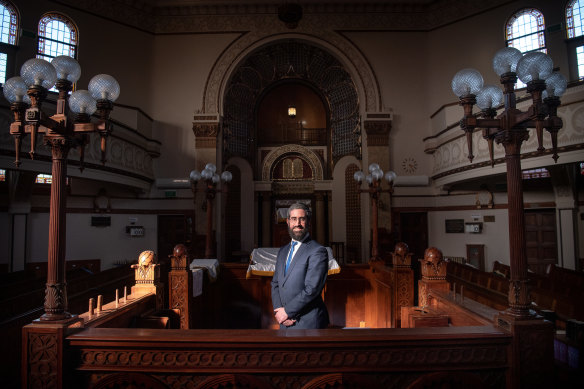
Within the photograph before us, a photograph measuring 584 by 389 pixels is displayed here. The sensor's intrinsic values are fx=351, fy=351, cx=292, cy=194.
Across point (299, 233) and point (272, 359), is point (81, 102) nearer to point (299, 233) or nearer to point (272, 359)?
point (299, 233)

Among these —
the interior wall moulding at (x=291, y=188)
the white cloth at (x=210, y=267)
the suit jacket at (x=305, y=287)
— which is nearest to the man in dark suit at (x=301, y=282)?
the suit jacket at (x=305, y=287)

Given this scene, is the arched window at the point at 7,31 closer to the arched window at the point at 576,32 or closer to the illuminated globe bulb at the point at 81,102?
the illuminated globe bulb at the point at 81,102

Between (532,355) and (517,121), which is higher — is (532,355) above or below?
below

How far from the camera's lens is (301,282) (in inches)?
128

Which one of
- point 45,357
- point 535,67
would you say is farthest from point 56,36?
point 535,67

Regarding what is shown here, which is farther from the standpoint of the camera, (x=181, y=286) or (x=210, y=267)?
(x=210, y=267)

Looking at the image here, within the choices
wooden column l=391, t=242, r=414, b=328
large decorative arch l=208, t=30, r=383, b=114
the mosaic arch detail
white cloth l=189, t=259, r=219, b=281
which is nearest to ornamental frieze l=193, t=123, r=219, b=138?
large decorative arch l=208, t=30, r=383, b=114

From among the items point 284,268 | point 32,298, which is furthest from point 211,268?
point 284,268

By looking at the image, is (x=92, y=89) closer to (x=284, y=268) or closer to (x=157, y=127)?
(x=284, y=268)

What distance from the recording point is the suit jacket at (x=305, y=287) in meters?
3.14

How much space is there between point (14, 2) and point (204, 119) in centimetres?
635

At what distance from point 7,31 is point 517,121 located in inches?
511

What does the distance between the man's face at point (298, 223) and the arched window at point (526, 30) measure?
11.3 metres

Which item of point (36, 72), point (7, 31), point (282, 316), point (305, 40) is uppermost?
point (305, 40)
